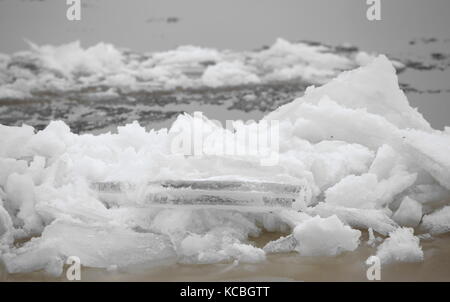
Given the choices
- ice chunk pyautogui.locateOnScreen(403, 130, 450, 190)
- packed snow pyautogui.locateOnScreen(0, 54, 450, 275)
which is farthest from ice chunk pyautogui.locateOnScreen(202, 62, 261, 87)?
ice chunk pyautogui.locateOnScreen(403, 130, 450, 190)

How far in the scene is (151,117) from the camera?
3605mm

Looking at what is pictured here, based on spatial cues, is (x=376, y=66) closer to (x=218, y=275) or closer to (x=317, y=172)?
(x=317, y=172)

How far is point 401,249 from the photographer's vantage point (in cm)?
166

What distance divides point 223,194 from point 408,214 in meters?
0.69

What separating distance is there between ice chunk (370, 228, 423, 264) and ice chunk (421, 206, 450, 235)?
21 cm

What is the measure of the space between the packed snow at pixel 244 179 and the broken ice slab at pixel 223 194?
0.03 m

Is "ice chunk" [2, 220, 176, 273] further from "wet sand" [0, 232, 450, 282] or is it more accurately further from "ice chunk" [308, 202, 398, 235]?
"ice chunk" [308, 202, 398, 235]

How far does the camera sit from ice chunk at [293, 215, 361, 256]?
5.53 ft

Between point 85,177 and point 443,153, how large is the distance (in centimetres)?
144

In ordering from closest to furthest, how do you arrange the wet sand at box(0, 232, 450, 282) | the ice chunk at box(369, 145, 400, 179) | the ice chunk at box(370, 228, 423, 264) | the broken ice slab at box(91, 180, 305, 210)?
the wet sand at box(0, 232, 450, 282)
the ice chunk at box(370, 228, 423, 264)
the broken ice slab at box(91, 180, 305, 210)
the ice chunk at box(369, 145, 400, 179)

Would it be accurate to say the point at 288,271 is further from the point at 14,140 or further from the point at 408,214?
the point at 14,140

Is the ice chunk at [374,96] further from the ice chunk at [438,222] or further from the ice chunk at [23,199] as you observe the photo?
the ice chunk at [23,199]

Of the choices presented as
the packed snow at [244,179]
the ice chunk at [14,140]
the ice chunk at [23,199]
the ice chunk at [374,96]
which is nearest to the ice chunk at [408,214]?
the packed snow at [244,179]
